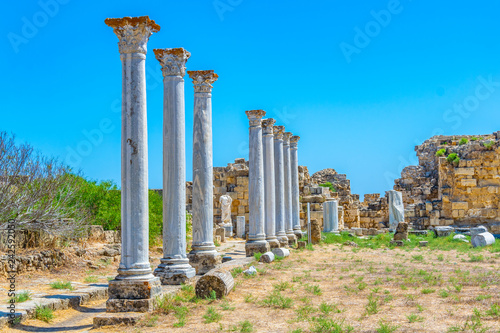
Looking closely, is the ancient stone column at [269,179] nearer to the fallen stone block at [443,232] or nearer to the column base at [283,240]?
the column base at [283,240]

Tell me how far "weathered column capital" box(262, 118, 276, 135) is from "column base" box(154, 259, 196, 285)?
8.91 meters

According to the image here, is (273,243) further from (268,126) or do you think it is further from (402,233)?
(402,233)

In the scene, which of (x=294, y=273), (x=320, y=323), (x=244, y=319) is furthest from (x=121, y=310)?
(x=294, y=273)

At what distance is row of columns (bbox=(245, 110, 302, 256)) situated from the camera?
16.6m

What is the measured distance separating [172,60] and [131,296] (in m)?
4.92

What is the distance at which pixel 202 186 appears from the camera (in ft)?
39.6

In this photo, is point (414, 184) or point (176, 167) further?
point (414, 184)

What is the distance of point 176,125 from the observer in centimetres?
1038

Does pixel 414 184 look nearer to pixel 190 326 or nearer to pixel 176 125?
pixel 176 125

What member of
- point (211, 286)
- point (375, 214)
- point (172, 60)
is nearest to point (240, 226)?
point (375, 214)

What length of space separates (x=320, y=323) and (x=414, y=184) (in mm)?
27768

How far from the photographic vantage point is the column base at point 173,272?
1000cm

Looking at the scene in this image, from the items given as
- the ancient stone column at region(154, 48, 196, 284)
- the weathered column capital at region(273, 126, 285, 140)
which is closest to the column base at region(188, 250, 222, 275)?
the ancient stone column at region(154, 48, 196, 284)

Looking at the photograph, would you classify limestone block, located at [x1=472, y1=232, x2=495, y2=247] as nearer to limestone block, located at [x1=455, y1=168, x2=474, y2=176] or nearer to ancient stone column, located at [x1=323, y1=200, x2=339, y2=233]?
ancient stone column, located at [x1=323, y1=200, x2=339, y2=233]
